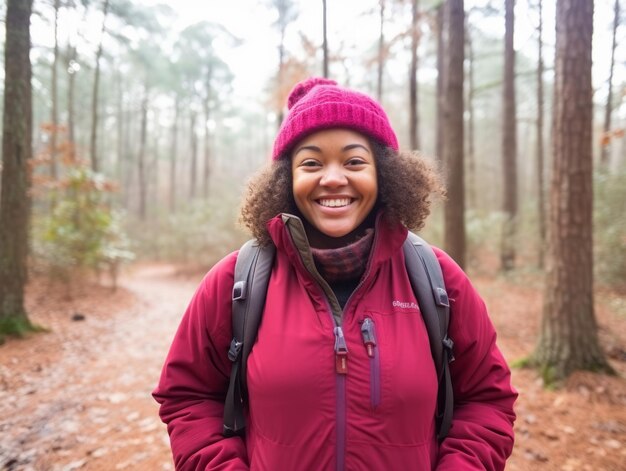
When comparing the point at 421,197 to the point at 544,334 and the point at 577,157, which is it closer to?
A: the point at 577,157

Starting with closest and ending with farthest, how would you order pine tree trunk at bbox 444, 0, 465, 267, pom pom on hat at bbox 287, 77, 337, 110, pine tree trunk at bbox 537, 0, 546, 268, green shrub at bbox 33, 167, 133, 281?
pom pom on hat at bbox 287, 77, 337, 110 < pine tree trunk at bbox 444, 0, 465, 267 < green shrub at bbox 33, 167, 133, 281 < pine tree trunk at bbox 537, 0, 546, 268

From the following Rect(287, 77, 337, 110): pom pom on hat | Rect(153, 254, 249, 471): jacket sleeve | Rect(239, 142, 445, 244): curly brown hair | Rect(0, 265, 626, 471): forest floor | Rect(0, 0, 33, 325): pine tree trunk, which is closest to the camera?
Rect(153, 254, 249, 471): jacket sleeve

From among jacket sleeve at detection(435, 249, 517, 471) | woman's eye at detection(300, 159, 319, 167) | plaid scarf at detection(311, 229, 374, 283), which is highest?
woman's eye at detection(300, 159, 319, 167)

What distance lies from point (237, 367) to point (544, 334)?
4432 mm

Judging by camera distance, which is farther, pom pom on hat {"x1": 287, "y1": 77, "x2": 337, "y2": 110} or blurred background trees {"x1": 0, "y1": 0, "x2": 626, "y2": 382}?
blurred background trees {"x1": 0, "y1": 0, "x2": 626, "y2": 382}

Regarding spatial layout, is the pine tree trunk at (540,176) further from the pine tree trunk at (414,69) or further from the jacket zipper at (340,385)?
the jacket zipper at (340,385)

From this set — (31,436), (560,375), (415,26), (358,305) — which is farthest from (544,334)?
(415,26)

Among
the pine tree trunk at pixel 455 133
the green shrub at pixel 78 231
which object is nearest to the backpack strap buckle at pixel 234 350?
the pine tree trunk at pixel 455 133

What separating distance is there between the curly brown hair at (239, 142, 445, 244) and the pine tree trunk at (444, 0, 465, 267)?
4895 mm

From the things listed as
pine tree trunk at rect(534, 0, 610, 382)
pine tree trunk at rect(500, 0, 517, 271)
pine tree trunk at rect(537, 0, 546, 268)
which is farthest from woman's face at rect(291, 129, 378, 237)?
pine tree trunk at rect(500, 0, 517, 271)

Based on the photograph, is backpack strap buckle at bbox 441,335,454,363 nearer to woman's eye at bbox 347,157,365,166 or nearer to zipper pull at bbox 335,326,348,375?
zipper pull at bbox 335,326,348,375

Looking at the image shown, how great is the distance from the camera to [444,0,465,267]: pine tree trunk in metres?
6.39

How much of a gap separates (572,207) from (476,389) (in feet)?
12.0

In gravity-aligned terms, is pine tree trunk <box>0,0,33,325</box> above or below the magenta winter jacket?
above
